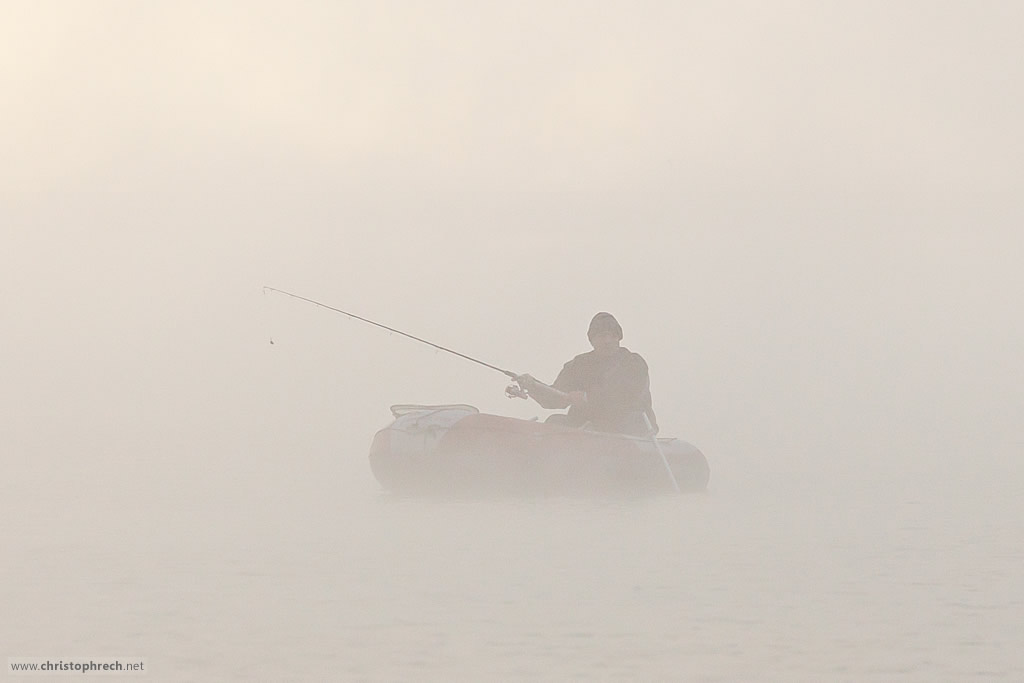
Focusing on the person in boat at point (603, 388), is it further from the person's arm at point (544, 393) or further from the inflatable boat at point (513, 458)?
the inflatable boat at point (513, 458)

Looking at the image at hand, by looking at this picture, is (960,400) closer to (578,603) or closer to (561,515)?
(561,515)

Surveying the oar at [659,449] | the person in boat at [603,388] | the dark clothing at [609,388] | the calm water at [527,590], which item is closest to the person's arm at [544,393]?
the person in boat at [603,388]

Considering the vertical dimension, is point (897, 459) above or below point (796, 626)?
above

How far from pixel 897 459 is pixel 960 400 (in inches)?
1873

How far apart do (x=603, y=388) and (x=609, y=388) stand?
57 mm

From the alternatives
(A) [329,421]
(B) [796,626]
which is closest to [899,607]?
(B) [796,626]

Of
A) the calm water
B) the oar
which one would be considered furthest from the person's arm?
the calm water

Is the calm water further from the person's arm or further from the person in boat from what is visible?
the person's arm

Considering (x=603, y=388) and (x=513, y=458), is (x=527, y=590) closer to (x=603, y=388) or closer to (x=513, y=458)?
(x=513, y=458)

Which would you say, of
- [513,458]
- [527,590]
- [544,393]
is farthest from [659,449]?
[527,590]

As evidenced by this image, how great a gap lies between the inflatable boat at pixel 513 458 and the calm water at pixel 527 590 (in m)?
0.23

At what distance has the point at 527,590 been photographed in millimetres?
11766

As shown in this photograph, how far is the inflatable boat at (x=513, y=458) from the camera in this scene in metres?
17.0

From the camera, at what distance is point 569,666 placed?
358 inches
